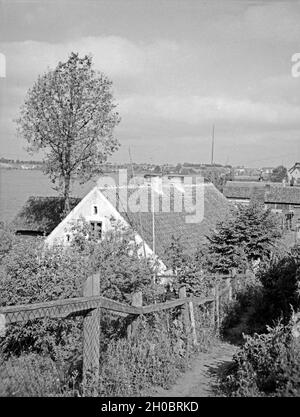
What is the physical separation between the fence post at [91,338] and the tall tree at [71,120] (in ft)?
79.1

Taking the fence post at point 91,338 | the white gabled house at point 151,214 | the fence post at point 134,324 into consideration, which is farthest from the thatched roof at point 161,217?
the fence post at point 91,338

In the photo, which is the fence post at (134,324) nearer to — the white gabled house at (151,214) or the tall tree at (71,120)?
the white gabled house at (151,214)

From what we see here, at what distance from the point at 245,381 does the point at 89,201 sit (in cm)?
1718

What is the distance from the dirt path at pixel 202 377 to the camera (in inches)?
200

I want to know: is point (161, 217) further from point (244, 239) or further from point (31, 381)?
point (31, 381)

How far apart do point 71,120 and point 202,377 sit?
23.7m

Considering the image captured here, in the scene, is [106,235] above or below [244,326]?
above

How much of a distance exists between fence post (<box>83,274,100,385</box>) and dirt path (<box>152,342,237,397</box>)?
82 cm

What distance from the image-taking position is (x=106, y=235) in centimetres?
1045

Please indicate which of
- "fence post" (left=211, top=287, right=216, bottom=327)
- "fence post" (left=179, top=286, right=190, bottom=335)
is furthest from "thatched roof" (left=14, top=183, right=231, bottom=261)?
"fence post" (left=179, top=286, right=190, bottom=335)

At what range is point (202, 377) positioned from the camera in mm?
5816

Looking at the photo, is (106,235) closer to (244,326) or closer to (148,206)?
(244,326)

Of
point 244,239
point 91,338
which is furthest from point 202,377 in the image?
point 244,239
